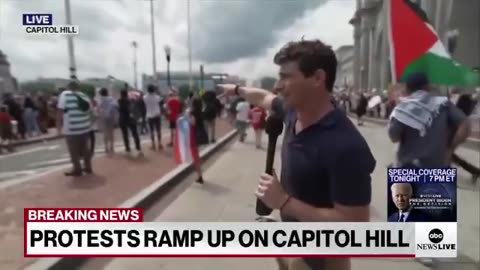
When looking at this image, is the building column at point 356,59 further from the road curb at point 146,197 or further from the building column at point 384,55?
the road curb at point 146,197

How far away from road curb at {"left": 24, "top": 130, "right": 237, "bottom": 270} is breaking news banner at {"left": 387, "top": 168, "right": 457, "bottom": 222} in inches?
44.3

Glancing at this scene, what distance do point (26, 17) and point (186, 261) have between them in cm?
138

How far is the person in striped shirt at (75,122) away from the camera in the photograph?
6.34ft

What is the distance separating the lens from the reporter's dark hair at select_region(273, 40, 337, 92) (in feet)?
4.31

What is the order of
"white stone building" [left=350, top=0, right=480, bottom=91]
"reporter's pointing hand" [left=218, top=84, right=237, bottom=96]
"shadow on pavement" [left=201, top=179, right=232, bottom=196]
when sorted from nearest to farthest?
"white stone building" [left=350, top=0, right=480, bottom=91] < "reporter's pointing hand" [left=218, top=84, right=237, bottom=96] < "shadow on pavement" [left=201, top=179, right=232, bottom=196]

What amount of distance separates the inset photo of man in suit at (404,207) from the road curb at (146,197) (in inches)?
44.1

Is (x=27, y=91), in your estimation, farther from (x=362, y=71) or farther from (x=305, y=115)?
(x=362, y=71)

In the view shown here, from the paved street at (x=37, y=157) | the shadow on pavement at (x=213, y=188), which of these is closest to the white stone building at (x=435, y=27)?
the paved street at (x=37, y=157)

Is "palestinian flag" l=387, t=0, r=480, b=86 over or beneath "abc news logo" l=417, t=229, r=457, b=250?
over

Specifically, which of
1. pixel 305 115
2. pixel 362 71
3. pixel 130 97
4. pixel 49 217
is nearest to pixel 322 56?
pixel 305 115

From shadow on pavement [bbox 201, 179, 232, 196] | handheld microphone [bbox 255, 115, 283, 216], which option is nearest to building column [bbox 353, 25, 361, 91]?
handheld microphone [bbox 255, 115, 283, 216]

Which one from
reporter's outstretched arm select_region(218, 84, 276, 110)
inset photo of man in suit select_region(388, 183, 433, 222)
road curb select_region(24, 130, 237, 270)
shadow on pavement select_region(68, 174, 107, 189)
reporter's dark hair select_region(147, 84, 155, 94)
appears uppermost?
reporter's dark hair select_region(147, 84, 155, 94)

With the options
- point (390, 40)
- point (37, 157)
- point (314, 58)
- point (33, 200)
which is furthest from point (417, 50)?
point (37, 157)

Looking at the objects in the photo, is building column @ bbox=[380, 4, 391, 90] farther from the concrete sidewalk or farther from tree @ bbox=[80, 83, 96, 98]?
tree @ bbox=[80, 83, 96, 98]
